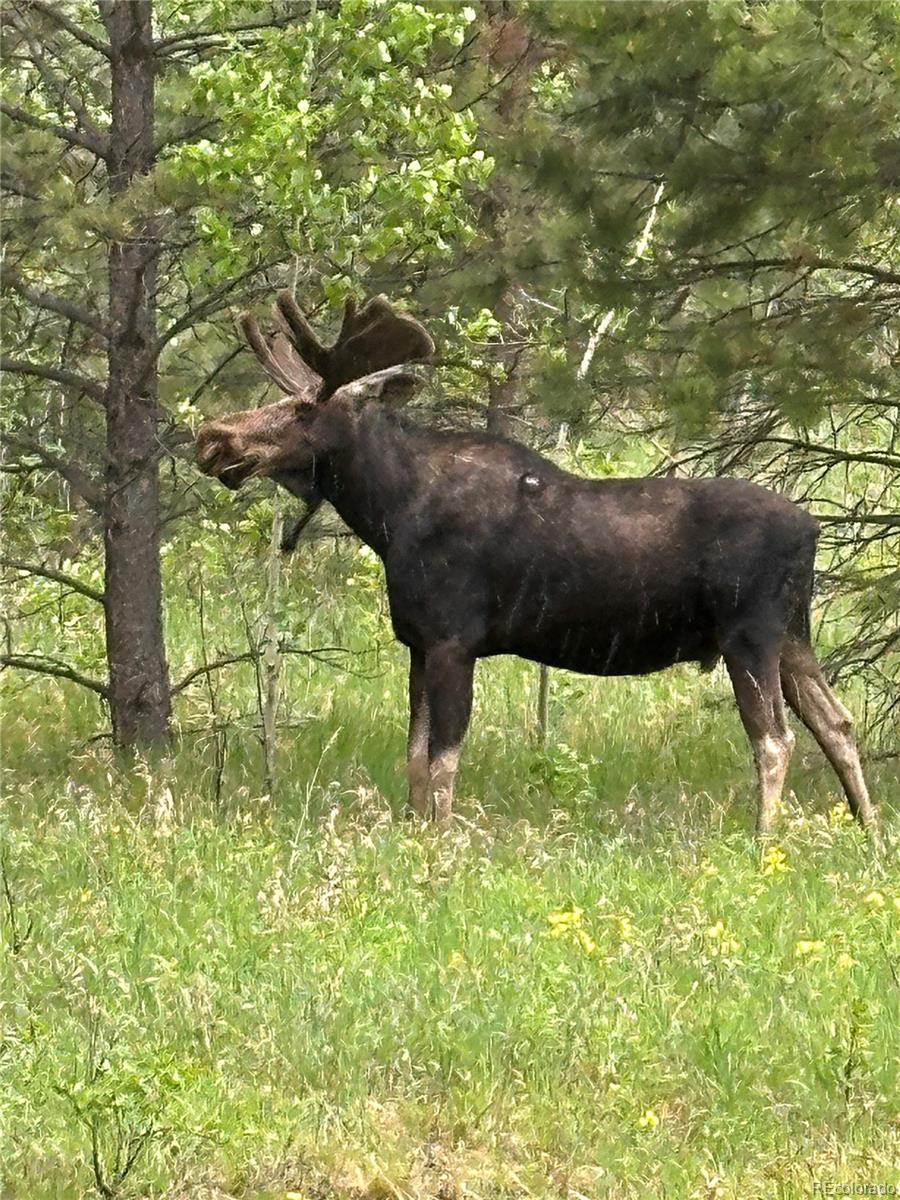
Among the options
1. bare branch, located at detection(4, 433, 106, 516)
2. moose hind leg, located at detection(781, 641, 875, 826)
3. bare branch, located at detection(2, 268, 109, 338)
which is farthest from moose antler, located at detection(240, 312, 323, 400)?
moose hind leg, located at detection(781, 641, 875, 826)

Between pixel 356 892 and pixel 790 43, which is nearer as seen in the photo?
pixel 356 892

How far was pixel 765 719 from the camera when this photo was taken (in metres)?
9.30

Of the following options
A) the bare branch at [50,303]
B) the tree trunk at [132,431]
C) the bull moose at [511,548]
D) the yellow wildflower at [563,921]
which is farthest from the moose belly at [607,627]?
the yellow wildflower at [563,921]

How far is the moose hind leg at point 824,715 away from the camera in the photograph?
9531 millimetres

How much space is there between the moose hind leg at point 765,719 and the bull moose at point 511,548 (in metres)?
0.01

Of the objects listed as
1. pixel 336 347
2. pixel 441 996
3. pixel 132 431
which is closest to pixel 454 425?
pixel 132 431

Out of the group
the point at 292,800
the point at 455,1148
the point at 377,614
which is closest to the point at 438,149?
the point at 292,800

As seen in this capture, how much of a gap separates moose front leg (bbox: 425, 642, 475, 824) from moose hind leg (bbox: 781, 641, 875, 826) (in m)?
1.72

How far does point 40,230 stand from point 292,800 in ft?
11.1

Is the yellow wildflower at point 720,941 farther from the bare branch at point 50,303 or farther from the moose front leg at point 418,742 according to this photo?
the bare branch at point 50,303

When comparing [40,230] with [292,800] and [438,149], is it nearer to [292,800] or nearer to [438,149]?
[438,149]

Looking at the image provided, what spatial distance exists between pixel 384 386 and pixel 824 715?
2907mm

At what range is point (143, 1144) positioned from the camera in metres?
5.02

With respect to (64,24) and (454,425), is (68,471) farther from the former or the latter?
(454,425)
